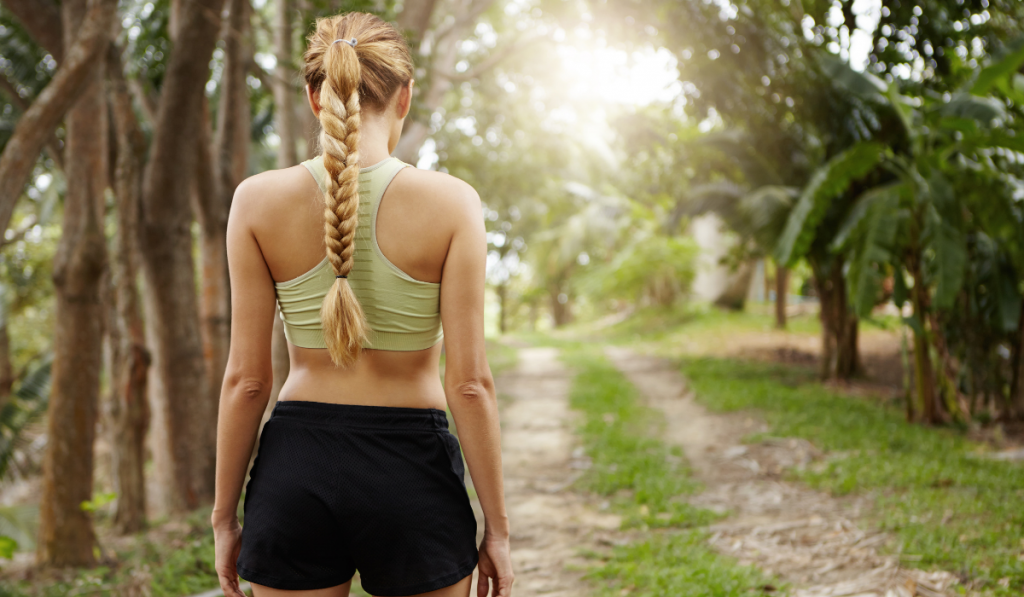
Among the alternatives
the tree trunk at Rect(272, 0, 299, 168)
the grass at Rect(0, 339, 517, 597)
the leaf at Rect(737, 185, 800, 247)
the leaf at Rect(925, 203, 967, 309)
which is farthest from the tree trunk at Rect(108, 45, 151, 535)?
the leaf at Rect(737, 185, 800, 247)

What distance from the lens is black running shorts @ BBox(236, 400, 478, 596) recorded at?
145 centimetres

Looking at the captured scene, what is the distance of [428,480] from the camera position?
1.49 metres

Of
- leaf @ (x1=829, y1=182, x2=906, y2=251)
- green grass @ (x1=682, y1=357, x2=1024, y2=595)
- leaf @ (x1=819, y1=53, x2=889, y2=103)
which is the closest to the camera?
green grass @ (x1=682, y1=357, x2=1024, y2=595)

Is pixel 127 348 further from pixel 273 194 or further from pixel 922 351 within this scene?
pixel 922 351

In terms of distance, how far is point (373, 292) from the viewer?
1.49m

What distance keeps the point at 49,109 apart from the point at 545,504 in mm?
4070

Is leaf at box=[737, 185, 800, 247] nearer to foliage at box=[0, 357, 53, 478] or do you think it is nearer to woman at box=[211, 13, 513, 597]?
woman at box=[211, 13, 513, 597]

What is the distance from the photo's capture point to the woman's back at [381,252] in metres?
1.50

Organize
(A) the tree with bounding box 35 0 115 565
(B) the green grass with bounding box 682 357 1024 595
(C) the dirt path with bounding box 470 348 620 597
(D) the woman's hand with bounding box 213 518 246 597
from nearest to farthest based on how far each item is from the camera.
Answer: (D) the woman's hand with bounding box 213 518 246 597 → (B) the green grass with bounding box 682 357 1024 595 → (C) the dirt path with bounding box 470 348 620 597 → (A) the tree with bounding box 35 0 115 565

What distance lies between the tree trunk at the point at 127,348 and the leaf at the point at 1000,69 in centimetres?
716

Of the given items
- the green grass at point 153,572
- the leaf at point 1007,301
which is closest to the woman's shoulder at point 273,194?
the green grass at point 153,572

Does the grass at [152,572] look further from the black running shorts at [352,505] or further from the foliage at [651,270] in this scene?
the foliage at [651,270]

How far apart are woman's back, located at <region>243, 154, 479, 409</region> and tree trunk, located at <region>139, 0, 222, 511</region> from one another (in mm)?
4455

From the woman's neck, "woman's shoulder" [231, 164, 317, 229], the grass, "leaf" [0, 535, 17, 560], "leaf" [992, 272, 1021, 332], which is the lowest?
the grass
